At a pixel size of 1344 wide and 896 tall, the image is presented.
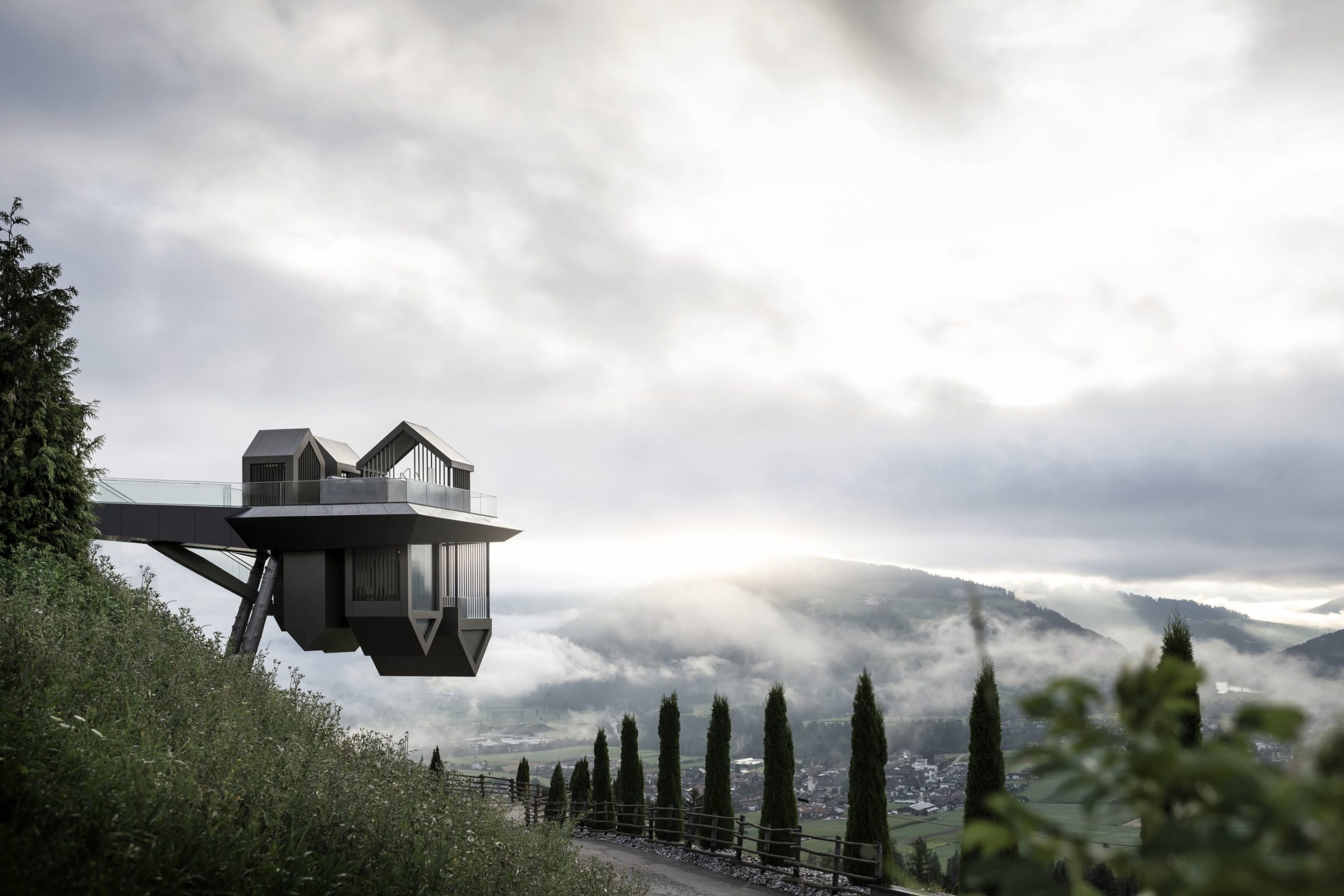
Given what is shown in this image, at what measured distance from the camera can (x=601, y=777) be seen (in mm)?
30984

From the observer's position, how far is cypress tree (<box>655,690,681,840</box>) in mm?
26484

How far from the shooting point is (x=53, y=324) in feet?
54.9

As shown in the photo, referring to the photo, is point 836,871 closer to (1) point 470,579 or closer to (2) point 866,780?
(2) point 866,780

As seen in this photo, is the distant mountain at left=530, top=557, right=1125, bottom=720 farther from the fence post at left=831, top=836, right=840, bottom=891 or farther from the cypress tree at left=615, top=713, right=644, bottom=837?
the fence post at left=831, top=836, right=840, bottom=891

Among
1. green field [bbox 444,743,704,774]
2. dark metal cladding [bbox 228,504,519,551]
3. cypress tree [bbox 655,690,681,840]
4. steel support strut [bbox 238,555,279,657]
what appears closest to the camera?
dark metal cladding [bbox 228,504,519,551]

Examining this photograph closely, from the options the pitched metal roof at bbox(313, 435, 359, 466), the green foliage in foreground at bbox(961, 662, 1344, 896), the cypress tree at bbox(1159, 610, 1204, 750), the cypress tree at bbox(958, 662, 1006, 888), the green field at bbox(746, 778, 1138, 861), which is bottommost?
the green field at bbox(746, 778, 1138, 861)

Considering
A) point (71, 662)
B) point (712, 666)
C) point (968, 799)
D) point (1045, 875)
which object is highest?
point (1045, 875)

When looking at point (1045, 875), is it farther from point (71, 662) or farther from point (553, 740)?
point (553, 740)

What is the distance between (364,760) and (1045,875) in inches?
436

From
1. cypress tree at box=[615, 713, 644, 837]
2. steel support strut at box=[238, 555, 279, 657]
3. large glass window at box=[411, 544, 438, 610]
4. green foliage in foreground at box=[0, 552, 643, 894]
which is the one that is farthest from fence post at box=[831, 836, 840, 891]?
steel support strut at box=[238, 555, 279, 657]

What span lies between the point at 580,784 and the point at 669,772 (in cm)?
712

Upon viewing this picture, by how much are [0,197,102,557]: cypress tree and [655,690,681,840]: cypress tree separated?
16364 millimetres

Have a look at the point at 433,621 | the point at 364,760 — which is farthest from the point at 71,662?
the point at 433,621

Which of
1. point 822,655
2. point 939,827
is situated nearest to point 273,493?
point 939,827
